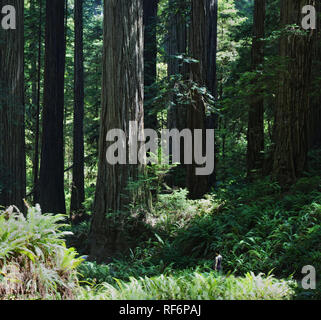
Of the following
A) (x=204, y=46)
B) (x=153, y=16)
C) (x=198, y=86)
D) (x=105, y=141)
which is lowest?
(x=105, y=141)

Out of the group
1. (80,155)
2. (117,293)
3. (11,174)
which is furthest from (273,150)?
(80,155)

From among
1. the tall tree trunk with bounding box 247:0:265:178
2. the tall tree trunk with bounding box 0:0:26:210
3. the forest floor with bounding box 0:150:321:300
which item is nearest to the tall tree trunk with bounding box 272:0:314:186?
the forest floor with bounding box 0:150:321:300

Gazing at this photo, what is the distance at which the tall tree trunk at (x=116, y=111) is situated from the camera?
27.1ft

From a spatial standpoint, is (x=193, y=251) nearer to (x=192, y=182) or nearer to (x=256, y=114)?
(x=192, y=182)

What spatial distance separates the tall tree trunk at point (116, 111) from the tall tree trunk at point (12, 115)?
356 centimetres

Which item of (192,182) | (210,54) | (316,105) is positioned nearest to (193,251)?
(192,182)

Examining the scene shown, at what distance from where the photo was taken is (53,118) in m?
13.2

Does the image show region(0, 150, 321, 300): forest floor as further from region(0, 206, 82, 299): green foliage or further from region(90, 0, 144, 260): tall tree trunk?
Result: region(90, 0, 144, 260): tall tree trunk

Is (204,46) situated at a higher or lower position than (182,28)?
lower

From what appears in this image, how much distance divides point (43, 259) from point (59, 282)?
0.33m

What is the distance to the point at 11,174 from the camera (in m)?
10.8

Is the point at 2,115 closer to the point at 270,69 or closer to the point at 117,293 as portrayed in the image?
the point at 270,69

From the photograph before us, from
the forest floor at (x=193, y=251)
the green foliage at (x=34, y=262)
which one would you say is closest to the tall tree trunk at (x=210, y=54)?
the forest floor at (x=193, y=251)

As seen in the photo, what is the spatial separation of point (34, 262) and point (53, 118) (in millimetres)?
9176
